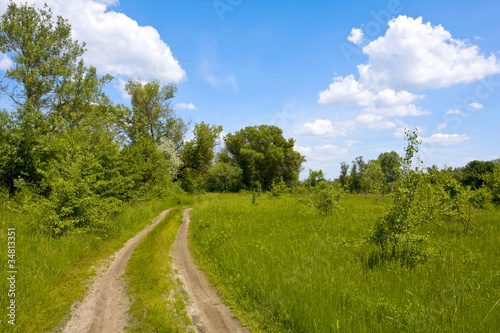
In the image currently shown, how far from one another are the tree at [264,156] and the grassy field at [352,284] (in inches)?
1462

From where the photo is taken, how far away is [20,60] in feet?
72.6

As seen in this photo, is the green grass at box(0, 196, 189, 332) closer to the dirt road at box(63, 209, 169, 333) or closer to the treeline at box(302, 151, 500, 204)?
the dirt road at box(63, 209, 169, 333)

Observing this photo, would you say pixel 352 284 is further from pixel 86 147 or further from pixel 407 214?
pixel 86 147

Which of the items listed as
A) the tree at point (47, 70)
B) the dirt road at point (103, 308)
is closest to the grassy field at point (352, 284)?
the dirt road at point (103, 308)

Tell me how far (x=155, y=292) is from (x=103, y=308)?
3.96 ft

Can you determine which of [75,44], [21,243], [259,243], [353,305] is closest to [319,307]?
[353,305]

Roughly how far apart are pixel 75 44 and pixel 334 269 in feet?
109

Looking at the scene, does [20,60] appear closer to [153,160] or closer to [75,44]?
[75,44]

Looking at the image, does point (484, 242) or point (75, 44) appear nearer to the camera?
point (484, 242)

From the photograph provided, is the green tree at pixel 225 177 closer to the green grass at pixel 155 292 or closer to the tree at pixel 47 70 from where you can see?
the tree at pixel 47 70

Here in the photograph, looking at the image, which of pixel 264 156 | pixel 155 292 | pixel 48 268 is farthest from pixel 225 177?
pixel 155 292

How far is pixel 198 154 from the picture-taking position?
36000 millimetres

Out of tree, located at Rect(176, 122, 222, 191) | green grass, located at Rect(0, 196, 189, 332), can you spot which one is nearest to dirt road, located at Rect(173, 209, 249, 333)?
green grass, located at Rect(0, 196, 189, 332)

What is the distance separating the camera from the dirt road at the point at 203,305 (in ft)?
Answer: 16.5
